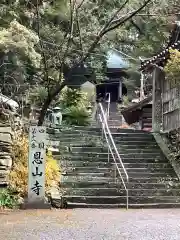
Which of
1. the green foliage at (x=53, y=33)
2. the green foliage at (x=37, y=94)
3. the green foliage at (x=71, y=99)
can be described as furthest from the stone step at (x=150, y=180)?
the green foliage at (x=71, y=99)

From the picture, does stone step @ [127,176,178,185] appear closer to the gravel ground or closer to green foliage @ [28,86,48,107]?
the gravel ground

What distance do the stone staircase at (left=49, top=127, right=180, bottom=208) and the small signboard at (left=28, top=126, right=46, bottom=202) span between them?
0.62 metres

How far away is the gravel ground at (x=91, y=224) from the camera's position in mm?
7586

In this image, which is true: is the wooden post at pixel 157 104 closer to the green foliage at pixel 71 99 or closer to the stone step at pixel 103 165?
the stone step at pixel 103 165

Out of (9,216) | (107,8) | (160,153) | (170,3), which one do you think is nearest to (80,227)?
(9,216)

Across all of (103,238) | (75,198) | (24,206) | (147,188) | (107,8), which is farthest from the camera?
(107,8)

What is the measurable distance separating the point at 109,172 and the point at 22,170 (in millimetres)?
2948

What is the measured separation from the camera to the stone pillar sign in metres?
11.4

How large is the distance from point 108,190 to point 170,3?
8304mm

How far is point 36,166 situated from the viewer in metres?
11.7

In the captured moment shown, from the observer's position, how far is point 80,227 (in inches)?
337

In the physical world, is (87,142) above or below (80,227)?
above

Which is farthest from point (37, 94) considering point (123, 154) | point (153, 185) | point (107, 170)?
point (153, 185)

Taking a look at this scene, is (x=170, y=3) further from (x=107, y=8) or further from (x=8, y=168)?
(x=8, y=168)
